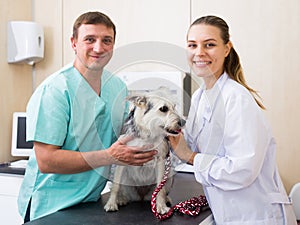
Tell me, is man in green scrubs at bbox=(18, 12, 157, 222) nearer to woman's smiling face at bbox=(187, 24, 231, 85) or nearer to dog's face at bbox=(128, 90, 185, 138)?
dog's face at bbox=(128, 90, 185, 138)

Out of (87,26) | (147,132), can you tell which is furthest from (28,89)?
(147,132)

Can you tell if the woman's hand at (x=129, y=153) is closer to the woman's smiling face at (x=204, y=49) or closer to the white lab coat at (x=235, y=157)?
the white lab coat at (x=235, y=157)

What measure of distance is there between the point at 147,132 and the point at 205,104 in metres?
0.26

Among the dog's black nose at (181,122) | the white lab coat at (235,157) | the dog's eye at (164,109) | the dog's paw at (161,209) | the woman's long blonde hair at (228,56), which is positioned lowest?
the dog's paw at (161,209)

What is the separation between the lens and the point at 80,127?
1205mm

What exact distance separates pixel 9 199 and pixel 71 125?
4.04 feet

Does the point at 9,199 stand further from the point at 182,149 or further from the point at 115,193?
the point at 182,149

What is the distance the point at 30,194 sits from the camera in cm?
131

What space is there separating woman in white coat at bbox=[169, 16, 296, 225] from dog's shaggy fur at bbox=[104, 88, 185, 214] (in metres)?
0.07

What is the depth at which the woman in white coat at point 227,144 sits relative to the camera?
3.56 ft

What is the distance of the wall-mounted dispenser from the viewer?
2.44 m

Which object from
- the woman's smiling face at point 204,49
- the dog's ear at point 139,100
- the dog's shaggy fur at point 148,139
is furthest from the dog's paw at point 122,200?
the woman's smiling face at point 204,49

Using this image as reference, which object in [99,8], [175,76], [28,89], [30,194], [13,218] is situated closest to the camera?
[175,76]

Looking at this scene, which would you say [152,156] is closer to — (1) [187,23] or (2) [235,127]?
(2) [235,127]
